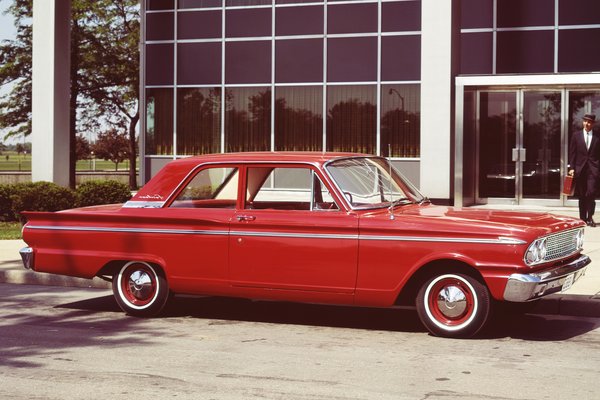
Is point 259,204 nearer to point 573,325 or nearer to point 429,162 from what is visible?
point 573,325

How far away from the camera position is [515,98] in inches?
883

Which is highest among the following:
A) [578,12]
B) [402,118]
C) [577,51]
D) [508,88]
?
[578,12]

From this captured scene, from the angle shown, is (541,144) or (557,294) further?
(541,144)

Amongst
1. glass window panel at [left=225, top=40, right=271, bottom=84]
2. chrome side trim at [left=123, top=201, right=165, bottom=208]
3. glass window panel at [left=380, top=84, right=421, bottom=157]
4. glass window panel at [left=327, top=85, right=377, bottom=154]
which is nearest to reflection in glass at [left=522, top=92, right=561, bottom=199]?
glass window panel at [left=380, top=84, right=421, bottom=157]

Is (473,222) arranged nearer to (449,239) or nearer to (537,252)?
(449,239)

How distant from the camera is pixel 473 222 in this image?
8.30 m

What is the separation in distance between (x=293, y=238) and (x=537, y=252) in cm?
208

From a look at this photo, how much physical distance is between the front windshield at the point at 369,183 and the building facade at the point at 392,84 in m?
12.3

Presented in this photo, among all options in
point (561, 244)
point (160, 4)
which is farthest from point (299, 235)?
point (160, 4)

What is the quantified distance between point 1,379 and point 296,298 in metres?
2.86

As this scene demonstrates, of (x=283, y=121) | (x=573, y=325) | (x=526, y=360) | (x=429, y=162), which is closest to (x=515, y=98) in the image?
(x=429, y=162)

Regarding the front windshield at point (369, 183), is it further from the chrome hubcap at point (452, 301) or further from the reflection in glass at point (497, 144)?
the reflection in glass at point (497, 144)

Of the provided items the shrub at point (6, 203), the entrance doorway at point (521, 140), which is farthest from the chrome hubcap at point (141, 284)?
the entrance doorway at point (521, 140)

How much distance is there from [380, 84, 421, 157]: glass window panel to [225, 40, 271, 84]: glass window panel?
136 inches
